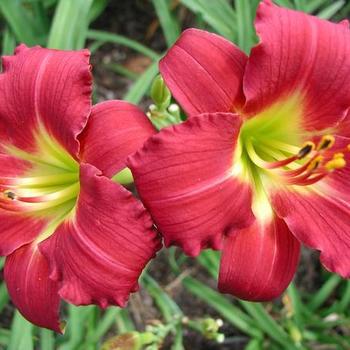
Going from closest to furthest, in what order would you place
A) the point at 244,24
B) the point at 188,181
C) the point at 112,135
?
the point at 188,181, the point at 112,135, the point at 244,24

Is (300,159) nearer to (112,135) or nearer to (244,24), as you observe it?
(112,135)

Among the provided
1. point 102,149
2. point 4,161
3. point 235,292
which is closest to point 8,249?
point 4,161

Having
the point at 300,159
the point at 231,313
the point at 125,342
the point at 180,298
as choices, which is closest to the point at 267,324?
the point at 231,313

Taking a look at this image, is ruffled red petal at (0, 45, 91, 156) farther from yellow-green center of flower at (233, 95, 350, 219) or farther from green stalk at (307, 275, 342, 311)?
green stalk at (307, 275, 342, 311)

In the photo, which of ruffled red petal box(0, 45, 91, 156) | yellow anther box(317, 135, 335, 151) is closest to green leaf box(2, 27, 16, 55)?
ruffled red petal box(0, 45, 91, 156)

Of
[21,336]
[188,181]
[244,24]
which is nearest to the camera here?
[188,181]
